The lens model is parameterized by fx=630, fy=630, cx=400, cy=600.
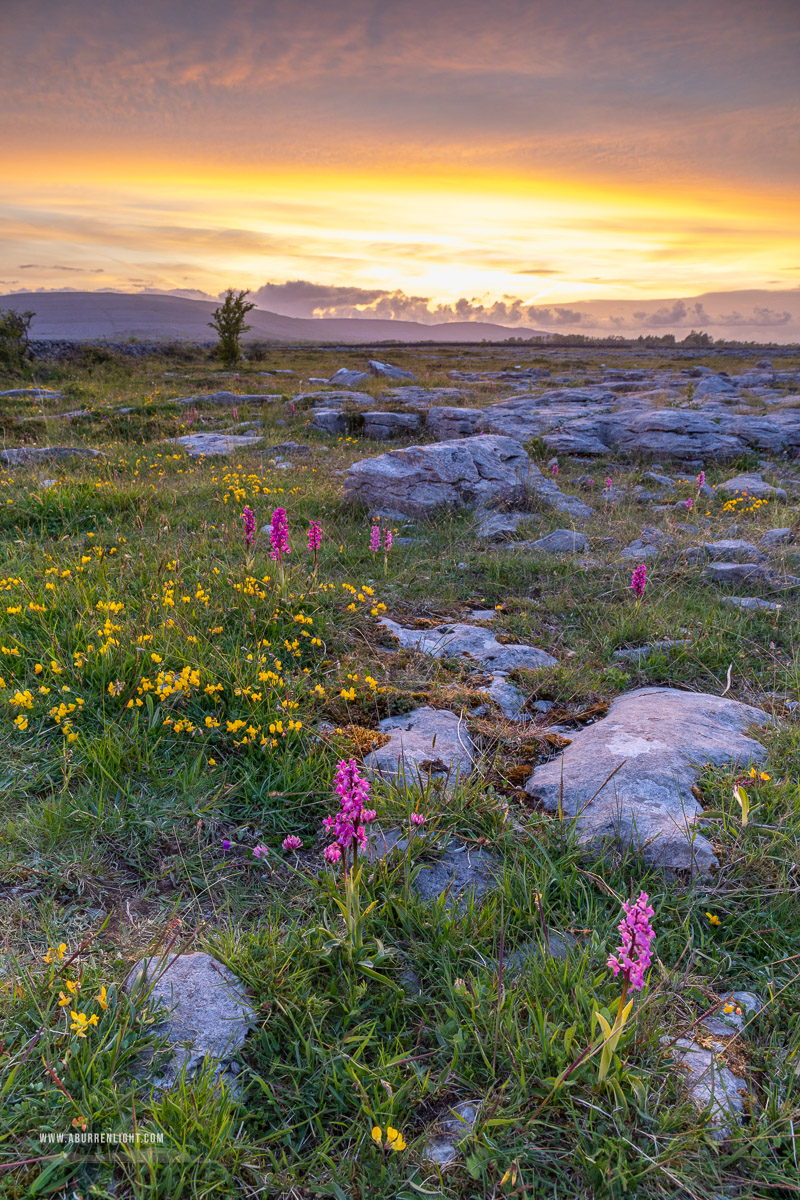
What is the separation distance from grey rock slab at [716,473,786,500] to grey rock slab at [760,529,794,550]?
2.19m

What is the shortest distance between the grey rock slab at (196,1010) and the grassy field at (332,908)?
6cm

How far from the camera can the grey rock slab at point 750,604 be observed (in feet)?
19.7

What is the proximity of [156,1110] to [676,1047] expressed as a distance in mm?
1659

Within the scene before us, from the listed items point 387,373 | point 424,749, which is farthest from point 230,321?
point 424,749

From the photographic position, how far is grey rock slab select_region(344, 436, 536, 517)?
29.8ft

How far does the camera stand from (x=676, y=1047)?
6.84 ft

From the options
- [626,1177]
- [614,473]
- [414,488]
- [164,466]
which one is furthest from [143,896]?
[614,473]

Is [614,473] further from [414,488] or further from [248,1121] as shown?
[248,1121]

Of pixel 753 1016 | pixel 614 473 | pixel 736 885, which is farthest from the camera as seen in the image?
pixel 614 473

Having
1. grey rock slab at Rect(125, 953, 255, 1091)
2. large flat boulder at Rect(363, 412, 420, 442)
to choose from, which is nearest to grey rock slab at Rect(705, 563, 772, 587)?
grey rock slab at Rect(125, 953, 255, 1091)

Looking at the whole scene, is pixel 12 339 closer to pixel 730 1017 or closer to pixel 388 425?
pixel 388 425

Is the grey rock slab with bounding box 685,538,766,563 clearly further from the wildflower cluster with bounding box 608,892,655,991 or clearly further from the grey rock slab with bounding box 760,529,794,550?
the wildflower cluster with bounding box 608,892,655,991

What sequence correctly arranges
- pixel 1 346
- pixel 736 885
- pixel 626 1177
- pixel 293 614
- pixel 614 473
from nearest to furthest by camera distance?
1. pixel 626 1177
2. pixel 736 885
3. pixel 293 614
4. pixel 614 473
5. pixel 1 346

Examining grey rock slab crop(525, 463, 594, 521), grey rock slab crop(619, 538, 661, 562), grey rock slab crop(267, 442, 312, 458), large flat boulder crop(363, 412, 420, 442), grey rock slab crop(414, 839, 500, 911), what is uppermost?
large flat boulder crop(363, 412, 420, 442)
